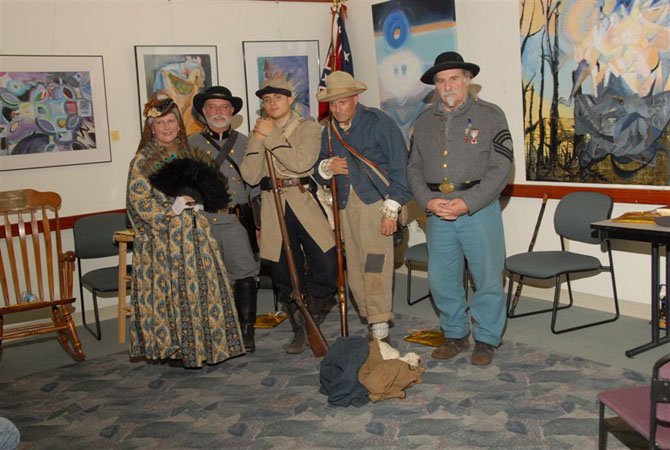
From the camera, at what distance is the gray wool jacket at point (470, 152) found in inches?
165

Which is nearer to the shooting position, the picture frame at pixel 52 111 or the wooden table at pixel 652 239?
the wooden table at pixel 652 239

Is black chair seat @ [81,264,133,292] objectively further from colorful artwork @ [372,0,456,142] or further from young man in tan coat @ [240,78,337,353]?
colorful artwork @ [372,0,456,142]

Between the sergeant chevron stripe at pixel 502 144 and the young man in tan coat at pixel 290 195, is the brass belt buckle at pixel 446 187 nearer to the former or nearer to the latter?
the sergeant chevron stripe at pixel 502 144

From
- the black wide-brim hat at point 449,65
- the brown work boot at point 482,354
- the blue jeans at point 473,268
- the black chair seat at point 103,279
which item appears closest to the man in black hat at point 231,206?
the black chair seat at point 103,279

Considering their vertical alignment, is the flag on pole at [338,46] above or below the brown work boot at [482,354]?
above

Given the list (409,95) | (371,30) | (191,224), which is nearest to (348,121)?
(191,224)

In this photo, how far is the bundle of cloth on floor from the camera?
3955 millimetres

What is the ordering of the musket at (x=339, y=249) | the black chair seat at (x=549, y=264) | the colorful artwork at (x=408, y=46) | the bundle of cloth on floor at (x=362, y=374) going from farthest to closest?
the colorful artwork at (x=408, y=46), the black chair seat at (x=549, y=264), the musket at (x=339, y=249), the bundle of cloth on floor at (x=362, y=374)

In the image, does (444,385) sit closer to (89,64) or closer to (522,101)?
(522,101)

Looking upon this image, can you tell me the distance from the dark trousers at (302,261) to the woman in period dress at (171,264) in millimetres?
423

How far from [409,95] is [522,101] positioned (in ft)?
4.02

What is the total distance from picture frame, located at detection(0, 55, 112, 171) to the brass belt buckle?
9.60ft

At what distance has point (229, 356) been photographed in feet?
15.1

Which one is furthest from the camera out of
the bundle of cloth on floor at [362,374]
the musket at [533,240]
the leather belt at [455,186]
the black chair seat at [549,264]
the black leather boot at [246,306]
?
the musket at [533,240]
